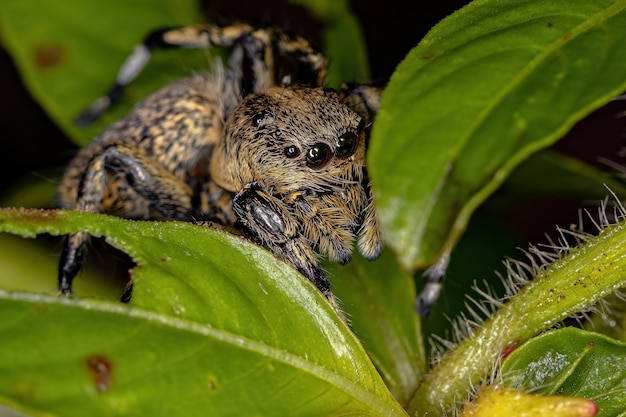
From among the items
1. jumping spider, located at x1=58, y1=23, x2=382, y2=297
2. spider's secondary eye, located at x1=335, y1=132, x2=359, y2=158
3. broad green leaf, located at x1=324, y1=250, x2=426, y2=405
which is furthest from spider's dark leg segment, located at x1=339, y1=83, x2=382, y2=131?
broad green leaf, located at x1=324, y1=250, x2=426, y2=405

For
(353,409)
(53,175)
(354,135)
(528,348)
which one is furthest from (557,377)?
(53,175)

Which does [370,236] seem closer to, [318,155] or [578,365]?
[318,155]

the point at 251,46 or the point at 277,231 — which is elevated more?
the point at 251,46

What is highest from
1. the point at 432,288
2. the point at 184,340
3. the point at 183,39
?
the point at 183,39

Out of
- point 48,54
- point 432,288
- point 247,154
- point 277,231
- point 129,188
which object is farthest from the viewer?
point 48,54

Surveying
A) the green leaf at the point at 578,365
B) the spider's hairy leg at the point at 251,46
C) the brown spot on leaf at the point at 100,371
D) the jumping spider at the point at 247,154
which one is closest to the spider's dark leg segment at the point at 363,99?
the jumping spider at the point at 247,154

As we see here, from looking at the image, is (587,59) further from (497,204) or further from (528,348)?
(497,204)

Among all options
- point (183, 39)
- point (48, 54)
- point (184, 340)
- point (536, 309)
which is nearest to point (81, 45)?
point (48, 54)

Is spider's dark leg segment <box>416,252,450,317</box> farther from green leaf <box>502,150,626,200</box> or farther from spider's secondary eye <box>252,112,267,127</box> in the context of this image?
green leaf <box>502,150,626,200</box>
